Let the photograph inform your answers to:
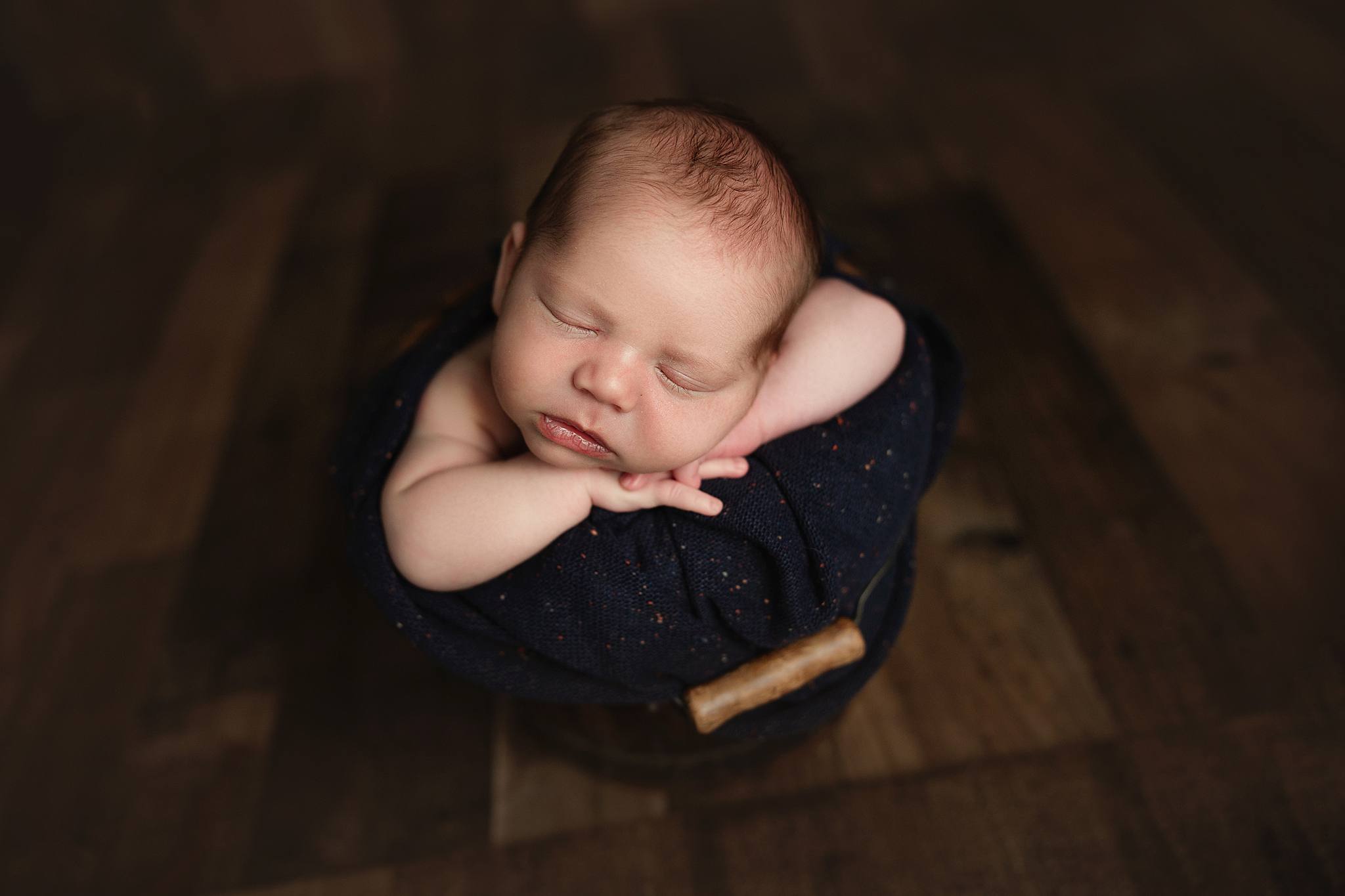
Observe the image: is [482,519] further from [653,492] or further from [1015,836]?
[1015,836]

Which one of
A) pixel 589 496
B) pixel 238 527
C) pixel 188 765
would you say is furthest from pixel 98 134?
pixel 589 496

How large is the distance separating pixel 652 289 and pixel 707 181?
0.10 m

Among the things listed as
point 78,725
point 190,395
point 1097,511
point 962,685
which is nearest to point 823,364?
point 962,685

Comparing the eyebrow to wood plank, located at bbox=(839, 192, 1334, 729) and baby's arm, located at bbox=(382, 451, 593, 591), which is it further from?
wood plank, located at bbox=(839, 192, 1334, 729)

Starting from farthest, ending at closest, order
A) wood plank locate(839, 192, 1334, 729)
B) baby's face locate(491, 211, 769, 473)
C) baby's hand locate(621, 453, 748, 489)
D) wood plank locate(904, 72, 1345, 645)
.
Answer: wood plank locate(904, 72, 1345, 645) < wood plank locate(839, 192, 1334, 729) < baby's hand locate(621, 453, 748, 489) < baby's face locate(491, 211, 769, 473)

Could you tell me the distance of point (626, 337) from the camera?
2.39 ft

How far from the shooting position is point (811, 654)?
81cm

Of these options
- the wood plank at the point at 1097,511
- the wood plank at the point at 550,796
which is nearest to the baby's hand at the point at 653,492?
the wood plank at the point at 550,796

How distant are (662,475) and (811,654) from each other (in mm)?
192

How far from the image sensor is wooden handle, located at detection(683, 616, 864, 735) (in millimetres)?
812

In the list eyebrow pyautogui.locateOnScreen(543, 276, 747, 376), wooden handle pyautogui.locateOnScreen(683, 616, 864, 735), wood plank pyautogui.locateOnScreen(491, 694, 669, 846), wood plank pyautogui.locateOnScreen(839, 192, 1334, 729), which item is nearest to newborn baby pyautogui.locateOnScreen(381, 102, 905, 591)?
eyebrow pyautogui.locateOnScreen(543, 276, 747, 376)

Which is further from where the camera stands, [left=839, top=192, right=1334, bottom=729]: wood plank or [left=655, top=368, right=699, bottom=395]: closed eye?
[left=839, top=192, right=1334, bottom=729]: wood plank

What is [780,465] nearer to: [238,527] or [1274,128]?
[238,527]

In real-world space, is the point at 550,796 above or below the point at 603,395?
below
